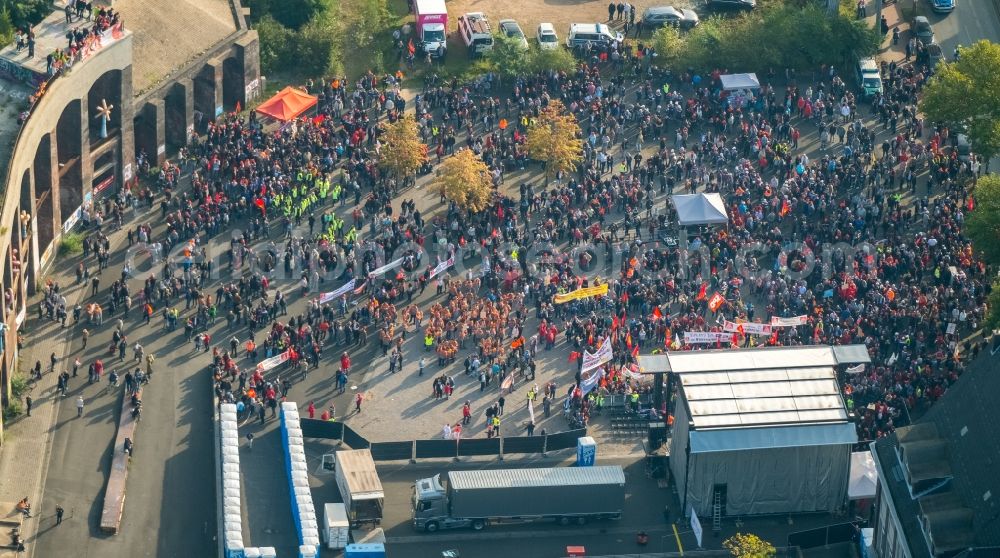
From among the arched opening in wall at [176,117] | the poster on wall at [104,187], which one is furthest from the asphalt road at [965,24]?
the poster on wall at [104,187]

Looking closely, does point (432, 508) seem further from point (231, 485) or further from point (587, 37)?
point (587, 37)

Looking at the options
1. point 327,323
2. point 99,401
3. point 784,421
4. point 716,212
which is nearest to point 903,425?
point 784,421

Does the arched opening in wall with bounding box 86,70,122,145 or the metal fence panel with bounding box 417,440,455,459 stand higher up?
the arched opening in wall with bounding box 86,70,122,145

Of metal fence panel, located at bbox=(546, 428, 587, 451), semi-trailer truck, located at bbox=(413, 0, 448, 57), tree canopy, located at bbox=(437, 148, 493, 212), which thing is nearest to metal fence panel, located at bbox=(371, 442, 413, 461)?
metal fence panel, located at bbox=(546, 428, 587, 451)

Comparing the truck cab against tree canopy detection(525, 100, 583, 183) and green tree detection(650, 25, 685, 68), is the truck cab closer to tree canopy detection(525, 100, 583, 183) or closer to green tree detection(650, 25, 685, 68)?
tree canopy detection(525, 100, 583, 183)

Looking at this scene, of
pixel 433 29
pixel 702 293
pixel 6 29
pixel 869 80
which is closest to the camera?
pixel 702 293

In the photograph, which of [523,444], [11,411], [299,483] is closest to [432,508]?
[299,483]
